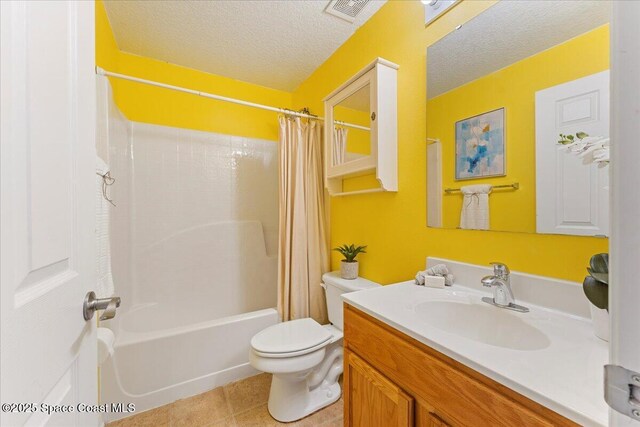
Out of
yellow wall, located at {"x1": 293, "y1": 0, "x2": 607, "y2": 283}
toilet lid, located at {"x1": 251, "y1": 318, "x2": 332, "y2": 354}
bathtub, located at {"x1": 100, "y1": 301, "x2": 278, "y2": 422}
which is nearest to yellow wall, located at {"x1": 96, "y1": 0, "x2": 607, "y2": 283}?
yellow wall, located at {"x1": 293, "y1": 0, "x2": 607, "y2": 283}

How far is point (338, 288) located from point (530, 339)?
38.2 inches

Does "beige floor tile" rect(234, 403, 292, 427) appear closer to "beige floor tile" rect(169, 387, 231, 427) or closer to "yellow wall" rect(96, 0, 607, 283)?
"beige floor tile" rect(169, 387, 231, 427)

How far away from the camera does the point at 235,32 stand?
1673 millimetres

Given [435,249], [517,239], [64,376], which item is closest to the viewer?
[64,376]

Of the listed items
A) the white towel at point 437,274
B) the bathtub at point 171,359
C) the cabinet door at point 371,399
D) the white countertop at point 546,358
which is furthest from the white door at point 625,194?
the bathtub at point 171,359

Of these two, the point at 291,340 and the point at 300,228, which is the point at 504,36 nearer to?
the point at 300,228

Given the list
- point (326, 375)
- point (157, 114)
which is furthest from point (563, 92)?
point (157, 114)

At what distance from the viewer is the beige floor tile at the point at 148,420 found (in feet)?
4.36

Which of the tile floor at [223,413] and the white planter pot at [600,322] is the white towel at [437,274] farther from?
the tile floor at [223,413]

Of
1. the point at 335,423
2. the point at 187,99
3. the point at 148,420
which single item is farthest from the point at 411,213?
the point at 187,99

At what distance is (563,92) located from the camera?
81 centimetres

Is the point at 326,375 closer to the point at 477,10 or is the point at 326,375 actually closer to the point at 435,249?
the point at 435,249

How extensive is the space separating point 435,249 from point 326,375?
3.29 feet

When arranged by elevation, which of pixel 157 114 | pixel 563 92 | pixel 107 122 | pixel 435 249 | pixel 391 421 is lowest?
pixel 391 421
